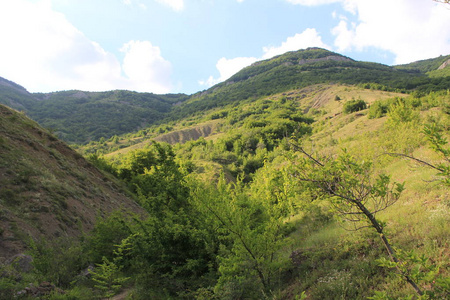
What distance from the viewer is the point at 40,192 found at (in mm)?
12578

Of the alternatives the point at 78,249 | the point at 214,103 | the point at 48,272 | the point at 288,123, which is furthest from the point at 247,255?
the point at 214,103

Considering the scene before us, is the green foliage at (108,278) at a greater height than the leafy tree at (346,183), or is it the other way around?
the leafy tree at (346,183)

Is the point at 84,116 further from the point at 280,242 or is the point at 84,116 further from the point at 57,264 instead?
the point at 280,242

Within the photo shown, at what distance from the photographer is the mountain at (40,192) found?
10.1m

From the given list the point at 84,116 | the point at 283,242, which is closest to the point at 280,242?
the point at 283,242

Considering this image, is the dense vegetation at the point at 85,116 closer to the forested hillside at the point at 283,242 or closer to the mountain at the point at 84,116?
the mountain at the point at 84,116

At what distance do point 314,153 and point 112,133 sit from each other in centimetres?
14744

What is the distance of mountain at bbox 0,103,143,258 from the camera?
10.1 m

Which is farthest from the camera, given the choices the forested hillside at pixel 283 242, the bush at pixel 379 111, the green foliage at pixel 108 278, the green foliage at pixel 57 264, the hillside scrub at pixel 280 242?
the bush at pixel 379 111

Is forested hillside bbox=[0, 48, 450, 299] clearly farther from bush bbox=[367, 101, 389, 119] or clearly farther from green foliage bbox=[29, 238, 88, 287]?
bush bbox=[367, 101, 389, 119]

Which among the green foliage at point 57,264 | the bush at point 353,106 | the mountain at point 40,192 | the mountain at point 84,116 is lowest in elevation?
the green foliage at point 57,264

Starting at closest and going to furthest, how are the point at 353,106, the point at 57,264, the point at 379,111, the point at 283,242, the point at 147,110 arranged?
the point at 283,242, the point at 57,264, the point at 379,111, the point at 353,106, the point at 147,110

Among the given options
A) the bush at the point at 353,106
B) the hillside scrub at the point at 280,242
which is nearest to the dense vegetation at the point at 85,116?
the bush at the point at 353,106

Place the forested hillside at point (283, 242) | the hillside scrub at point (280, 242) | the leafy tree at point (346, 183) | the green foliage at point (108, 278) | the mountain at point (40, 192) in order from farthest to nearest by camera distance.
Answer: the mountain at point (40, 192) → the green foliage at point (108, 278) → the hillside scrub at point (280, 242) → the forested hillside at point (283, 242) → the leafy tree at point (346, 183)
